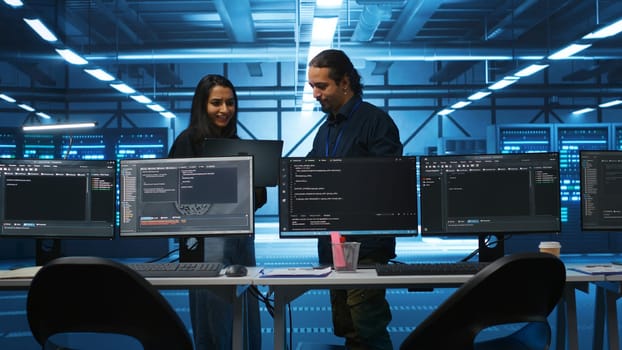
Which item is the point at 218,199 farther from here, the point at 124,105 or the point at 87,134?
the point at 124,105

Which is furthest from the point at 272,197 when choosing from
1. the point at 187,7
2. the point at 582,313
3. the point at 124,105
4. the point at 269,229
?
the point at 582,313

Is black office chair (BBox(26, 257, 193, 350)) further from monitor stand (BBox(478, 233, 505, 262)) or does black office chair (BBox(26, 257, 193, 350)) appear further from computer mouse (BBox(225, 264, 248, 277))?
monitor stand (BBox(478, 233, 505, 262))

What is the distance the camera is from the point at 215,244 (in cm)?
256

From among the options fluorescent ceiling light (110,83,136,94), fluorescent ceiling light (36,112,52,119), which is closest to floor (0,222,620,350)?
fluorescent ceiling light (110,83,136,94)

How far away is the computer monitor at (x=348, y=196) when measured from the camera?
2.41 m

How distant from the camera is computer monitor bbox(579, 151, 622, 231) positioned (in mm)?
2537

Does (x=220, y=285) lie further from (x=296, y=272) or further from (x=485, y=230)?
(x=485, y=230)

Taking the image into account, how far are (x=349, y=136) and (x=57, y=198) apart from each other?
1337 millimetres

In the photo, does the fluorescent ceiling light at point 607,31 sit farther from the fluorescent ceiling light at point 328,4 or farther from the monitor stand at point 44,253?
the monitor stand at point 44,253

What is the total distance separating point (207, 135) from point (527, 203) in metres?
1.48

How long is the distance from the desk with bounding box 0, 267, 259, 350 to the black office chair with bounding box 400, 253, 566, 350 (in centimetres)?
73

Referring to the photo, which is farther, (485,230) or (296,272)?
(485,230)

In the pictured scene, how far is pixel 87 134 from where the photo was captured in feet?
Result: 28.0

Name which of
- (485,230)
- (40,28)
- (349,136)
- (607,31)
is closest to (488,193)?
(485,230)
